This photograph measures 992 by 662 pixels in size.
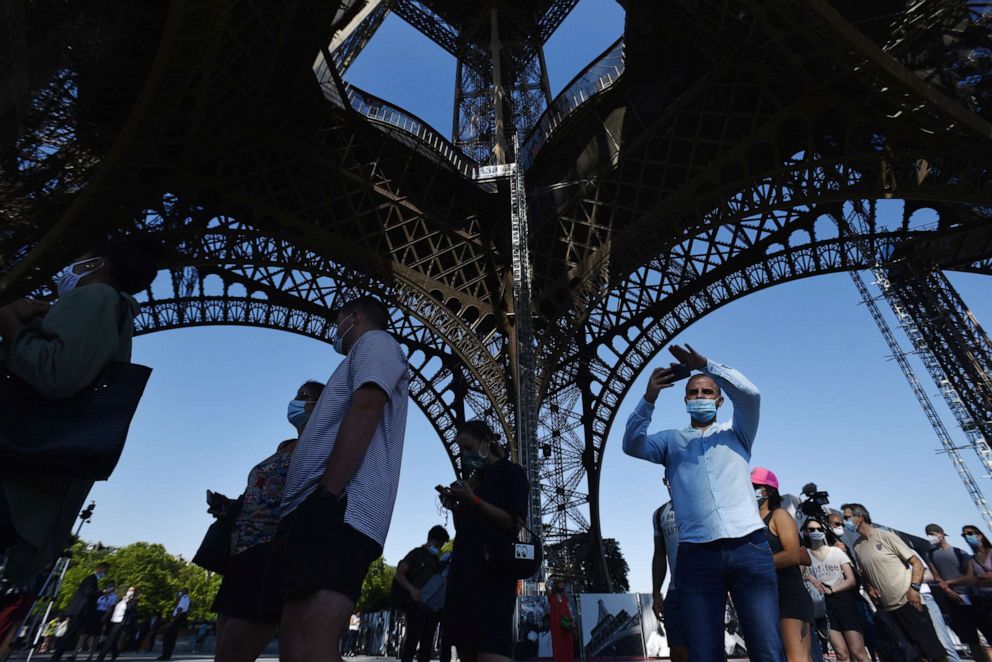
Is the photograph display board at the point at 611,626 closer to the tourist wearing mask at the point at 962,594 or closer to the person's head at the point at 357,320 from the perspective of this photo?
the tourist wearing mask at the point at 962,594

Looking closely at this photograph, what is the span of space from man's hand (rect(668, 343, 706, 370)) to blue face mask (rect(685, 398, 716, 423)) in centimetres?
31

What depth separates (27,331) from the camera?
193cm

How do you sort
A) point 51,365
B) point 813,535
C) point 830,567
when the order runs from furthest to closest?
point 813,535
point 830,567
point 51,365

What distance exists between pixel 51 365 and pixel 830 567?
21.5 feet

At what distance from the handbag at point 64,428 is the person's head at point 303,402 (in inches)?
70.3

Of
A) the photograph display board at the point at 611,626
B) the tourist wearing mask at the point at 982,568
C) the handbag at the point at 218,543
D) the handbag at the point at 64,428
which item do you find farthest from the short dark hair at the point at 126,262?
the photograph display board at the point at 611,626

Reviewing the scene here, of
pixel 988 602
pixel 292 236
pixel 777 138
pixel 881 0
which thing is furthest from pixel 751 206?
pixel 292 236

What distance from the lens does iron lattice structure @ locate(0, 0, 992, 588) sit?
10719 mm

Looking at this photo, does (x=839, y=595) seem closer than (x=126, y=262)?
No

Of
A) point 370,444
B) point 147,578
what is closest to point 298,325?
point 370,444

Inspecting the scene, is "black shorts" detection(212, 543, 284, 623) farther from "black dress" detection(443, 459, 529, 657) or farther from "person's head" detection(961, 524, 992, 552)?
"person's head" detection(961, 524, 992, 552)

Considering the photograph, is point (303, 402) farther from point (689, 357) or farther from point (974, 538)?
point (974, 538)

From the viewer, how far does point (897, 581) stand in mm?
5695

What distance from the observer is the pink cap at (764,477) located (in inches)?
179
